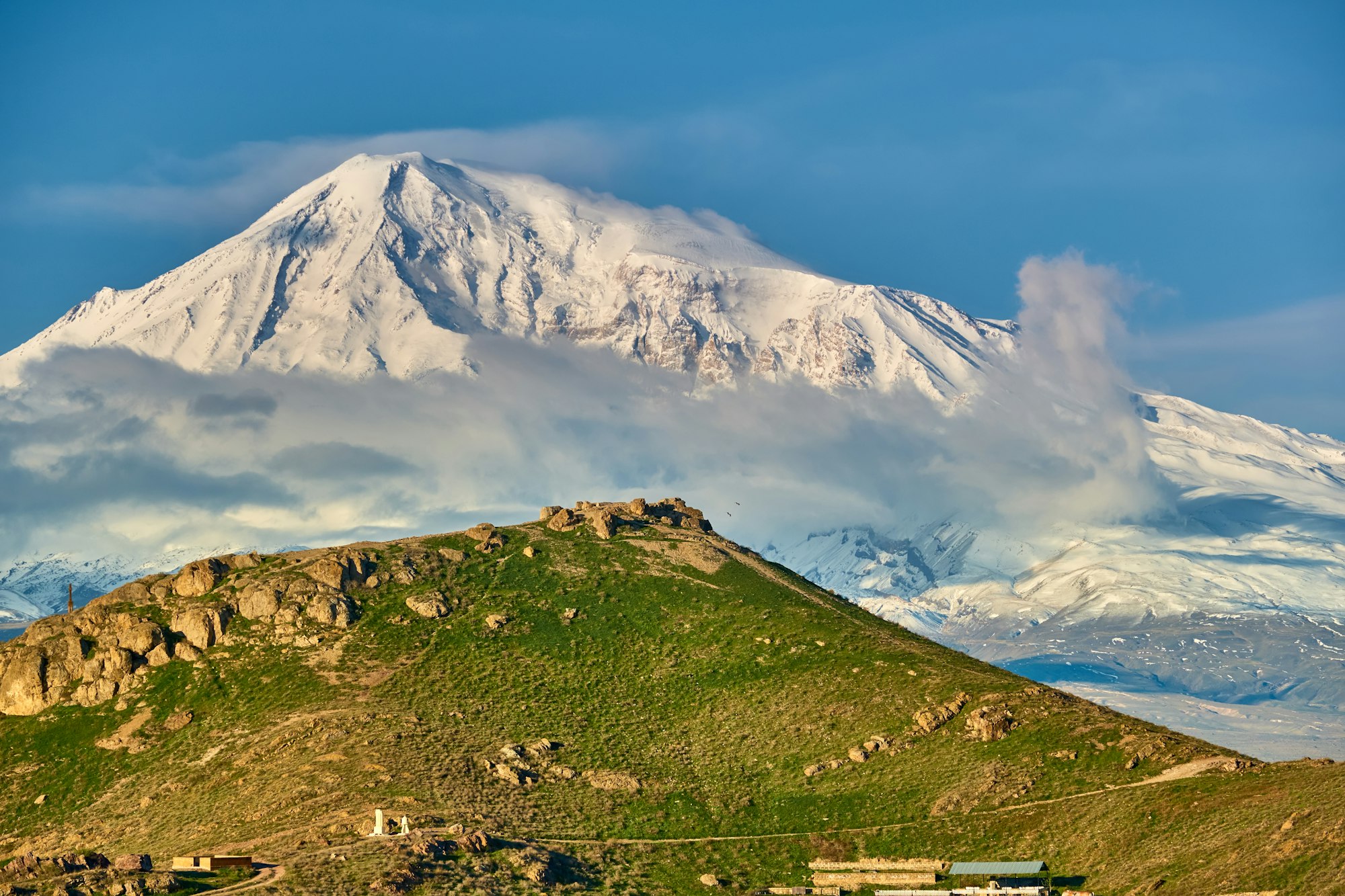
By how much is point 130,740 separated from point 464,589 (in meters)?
32.9

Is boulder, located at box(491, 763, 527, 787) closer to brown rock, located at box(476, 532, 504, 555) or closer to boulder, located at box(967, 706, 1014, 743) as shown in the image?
boulder, located at box(967, 706, 1014, 743)

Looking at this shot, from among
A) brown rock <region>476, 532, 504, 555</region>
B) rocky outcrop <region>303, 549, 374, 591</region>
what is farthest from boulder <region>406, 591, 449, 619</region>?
brown rock <region>476, 532, 504, 555</region>

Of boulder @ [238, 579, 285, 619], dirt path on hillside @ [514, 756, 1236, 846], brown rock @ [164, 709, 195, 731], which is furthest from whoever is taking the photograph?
boulder @ [238, 579, 285, 619]

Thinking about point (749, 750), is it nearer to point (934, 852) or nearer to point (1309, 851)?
point (934, 852)

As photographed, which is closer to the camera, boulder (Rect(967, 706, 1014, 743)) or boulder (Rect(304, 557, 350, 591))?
boulder (Rect(967, 706, 1014, 743))

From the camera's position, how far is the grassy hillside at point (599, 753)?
83.4 metres

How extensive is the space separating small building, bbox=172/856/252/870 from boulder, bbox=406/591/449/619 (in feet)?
145

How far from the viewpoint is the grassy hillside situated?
274 feet

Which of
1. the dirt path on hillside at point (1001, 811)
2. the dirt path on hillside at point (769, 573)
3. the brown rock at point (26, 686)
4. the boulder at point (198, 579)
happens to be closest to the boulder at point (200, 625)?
the boulder at point (198, 579)

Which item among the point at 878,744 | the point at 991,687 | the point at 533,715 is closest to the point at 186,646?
the point at 533,715

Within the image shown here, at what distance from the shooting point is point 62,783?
104m

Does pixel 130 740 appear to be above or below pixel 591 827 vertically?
above

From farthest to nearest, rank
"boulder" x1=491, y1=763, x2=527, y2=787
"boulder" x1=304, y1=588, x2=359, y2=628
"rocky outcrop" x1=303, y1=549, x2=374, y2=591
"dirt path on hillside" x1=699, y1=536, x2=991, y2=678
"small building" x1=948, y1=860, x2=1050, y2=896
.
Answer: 1. "dirt path on hillside" x1=699, y1=536, x2=991, y2=678
2. "rocky outcrop" x1=303, y1=549, x2=374, y2=591
3. "boulder" x1=304, y1=588, x2=359, y2=628
4. "boulder" x1=491, y1=763, x2=527, y2=787
5. "small building" x1=948, y1=860, x2=1050, y2=896

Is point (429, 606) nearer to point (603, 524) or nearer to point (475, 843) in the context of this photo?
point (603, 524)
